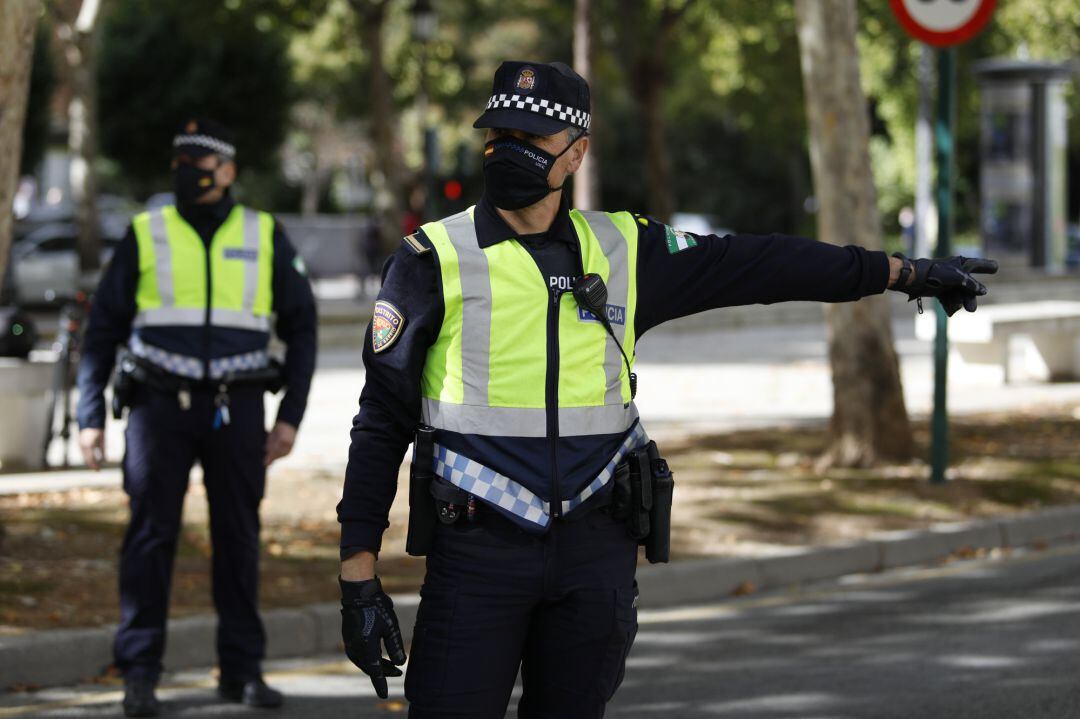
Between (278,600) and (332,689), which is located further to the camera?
(278,600)

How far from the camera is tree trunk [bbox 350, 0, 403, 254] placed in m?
33.1

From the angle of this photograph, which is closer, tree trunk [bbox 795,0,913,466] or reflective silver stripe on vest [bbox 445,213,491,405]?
reflective silver stripe on vest [bbox 445,213,491,405]

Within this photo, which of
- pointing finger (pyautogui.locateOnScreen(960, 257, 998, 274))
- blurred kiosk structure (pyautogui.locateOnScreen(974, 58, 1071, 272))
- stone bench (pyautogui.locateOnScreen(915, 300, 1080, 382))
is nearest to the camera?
pointing finger (pyautogui.locateOnScreen(960, 257, 998, 274))

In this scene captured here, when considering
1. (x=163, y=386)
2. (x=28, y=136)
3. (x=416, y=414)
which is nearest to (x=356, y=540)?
Answer: (x=416, y=414)

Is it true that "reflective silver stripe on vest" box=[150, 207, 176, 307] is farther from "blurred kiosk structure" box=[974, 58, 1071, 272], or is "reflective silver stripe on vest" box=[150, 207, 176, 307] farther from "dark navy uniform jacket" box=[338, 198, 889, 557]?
"blurred kiosk structure" box=[974, 58, 1071, 272]

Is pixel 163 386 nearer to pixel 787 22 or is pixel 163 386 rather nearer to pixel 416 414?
pixel 416 414

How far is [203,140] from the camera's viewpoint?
605 cm

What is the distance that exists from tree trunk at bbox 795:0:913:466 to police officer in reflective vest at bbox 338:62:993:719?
288 inches

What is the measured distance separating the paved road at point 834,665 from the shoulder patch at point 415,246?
2820 mm

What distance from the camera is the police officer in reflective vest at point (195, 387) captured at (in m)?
5.90

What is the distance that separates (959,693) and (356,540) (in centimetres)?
325

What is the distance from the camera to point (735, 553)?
28.6 feet

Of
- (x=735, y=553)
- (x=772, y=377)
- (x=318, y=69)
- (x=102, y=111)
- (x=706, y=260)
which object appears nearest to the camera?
(x=706, y=260)

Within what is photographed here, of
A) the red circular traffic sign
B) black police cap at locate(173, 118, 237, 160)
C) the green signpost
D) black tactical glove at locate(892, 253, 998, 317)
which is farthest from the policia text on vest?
the red circular traffic sign
